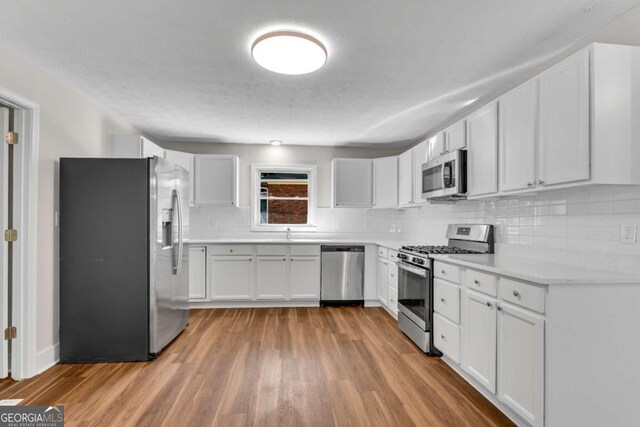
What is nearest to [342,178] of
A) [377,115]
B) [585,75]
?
[377,115]

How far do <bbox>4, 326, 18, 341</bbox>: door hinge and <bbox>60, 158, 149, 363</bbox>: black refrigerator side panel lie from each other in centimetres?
31

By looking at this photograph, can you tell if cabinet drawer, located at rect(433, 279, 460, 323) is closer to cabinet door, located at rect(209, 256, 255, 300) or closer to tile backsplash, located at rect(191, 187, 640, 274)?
tile backsplash, located at rect(191, 187, 640, 274)

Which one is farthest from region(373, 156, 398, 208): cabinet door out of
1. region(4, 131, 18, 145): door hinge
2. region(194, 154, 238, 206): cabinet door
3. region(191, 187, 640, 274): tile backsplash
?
region(4, 131, 18, 145): door hinge

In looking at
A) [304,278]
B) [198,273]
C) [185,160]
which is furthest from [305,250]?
[185,160]

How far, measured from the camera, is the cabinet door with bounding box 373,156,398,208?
4859mm

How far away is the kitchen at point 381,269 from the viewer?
182cm

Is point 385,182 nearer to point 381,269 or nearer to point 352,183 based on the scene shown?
point 352,183

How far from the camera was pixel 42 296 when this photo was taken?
2.67 metres

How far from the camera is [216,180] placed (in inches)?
190

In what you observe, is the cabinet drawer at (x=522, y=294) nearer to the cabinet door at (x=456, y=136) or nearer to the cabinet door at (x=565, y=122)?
the cabinet door at (x=565, y=122)

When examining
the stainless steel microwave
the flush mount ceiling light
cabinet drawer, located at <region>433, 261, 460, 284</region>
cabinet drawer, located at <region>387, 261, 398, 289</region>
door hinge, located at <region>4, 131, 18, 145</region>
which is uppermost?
the flush mount ceiling light

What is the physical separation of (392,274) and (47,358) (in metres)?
3.44

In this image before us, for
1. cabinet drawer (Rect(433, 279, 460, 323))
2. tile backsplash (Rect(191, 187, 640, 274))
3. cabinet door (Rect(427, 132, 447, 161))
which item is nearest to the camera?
tile backsplash (Rect(191, 187, 640, 274))

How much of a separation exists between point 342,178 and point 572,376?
148 inches
